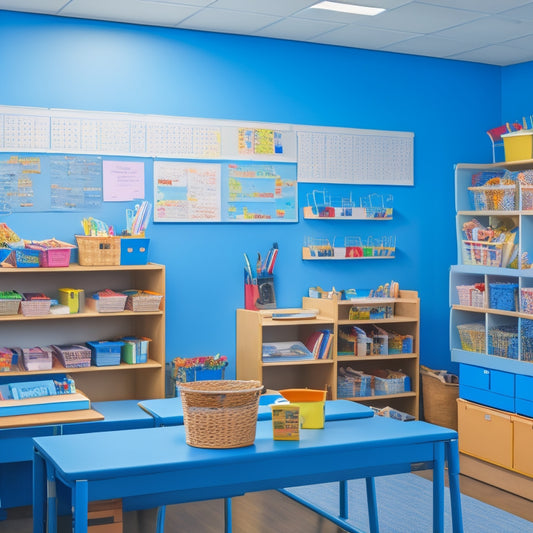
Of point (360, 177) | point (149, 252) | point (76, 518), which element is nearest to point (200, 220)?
point (149, 252)

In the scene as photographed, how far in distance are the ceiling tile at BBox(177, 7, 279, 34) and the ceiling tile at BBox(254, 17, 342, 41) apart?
0.26ft

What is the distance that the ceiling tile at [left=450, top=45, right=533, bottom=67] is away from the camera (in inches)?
240

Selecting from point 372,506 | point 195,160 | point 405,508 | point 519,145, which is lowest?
point 405,508

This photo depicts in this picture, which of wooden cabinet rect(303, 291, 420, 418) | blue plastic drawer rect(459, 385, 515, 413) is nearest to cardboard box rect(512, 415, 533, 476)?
blue plastic drawer rect(459, 385, 515, 413)

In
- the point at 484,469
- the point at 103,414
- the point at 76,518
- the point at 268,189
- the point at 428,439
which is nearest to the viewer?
the point at 76,518

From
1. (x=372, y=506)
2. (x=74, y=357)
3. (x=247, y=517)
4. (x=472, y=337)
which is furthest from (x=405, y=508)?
(x=74, y=357)

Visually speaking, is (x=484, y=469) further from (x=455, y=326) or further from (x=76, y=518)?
(x=76, y=518)

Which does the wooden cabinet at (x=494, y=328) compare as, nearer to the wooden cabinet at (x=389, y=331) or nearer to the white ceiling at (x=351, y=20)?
the wooden cabinet at (x=389, y=331)

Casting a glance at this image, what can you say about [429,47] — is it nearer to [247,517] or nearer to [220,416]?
[247,517]

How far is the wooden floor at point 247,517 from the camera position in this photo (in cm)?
425

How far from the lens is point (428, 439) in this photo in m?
3.28

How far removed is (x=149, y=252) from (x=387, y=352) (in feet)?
6.14

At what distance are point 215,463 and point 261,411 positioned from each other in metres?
0.95

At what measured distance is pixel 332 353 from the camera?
18.3 feet
